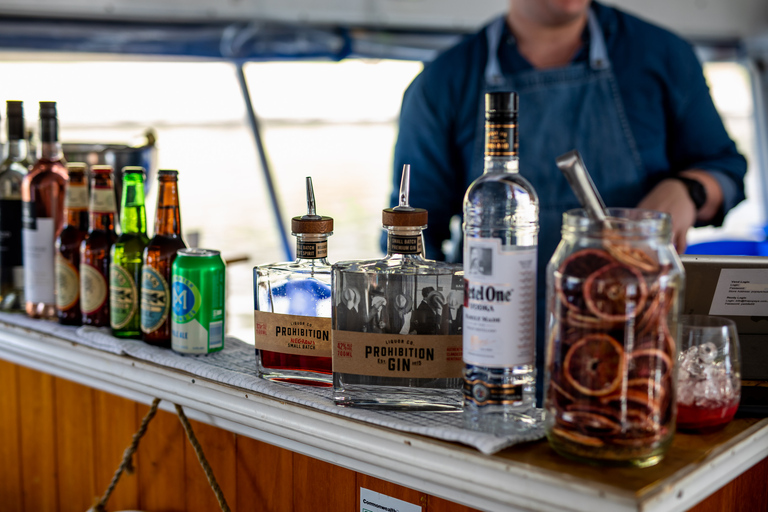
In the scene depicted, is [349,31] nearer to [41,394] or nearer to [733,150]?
[733,150]

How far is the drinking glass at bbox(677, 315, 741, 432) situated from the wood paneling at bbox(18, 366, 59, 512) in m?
1.08

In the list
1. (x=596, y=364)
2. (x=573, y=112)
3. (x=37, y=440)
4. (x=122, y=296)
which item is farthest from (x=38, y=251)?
(x=573, y=112)

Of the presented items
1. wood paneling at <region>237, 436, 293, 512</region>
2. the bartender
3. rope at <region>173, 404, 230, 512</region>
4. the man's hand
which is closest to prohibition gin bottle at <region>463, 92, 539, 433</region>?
wood paneling at <region>237, 436, 293, 512</region>

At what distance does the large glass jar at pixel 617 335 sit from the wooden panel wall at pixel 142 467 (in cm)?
19

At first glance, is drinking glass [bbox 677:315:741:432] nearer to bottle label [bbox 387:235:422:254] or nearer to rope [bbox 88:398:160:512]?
bottle label [bbox 387:235:422:254]

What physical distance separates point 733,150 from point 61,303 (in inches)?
60.9

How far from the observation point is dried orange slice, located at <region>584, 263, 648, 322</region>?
2.18ft

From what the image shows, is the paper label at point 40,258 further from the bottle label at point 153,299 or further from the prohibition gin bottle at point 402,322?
the prohibition gin bottle at point 402,322

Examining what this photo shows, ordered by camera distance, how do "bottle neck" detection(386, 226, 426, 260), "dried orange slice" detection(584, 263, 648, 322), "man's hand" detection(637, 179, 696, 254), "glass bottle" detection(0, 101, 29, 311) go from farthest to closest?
"man's hand" detection(637, 179, 696, 254), "glass bottle" detection(0, 101, 29, 311), "bottle neck" detection(386, 226, 426, 260), "dried orange slice" detection(584, 263, 648, 322)

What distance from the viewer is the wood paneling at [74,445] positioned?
133cm

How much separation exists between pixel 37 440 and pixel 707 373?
119 cm

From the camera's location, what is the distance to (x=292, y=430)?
0.93 m

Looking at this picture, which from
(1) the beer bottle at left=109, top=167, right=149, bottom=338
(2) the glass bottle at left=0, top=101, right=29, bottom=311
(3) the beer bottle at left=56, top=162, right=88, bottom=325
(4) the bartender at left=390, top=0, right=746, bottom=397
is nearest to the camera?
(1) the beer bottle at left=109, top=167, right=149, bottom=338

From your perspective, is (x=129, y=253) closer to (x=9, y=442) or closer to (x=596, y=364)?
(x=9, y=442)
